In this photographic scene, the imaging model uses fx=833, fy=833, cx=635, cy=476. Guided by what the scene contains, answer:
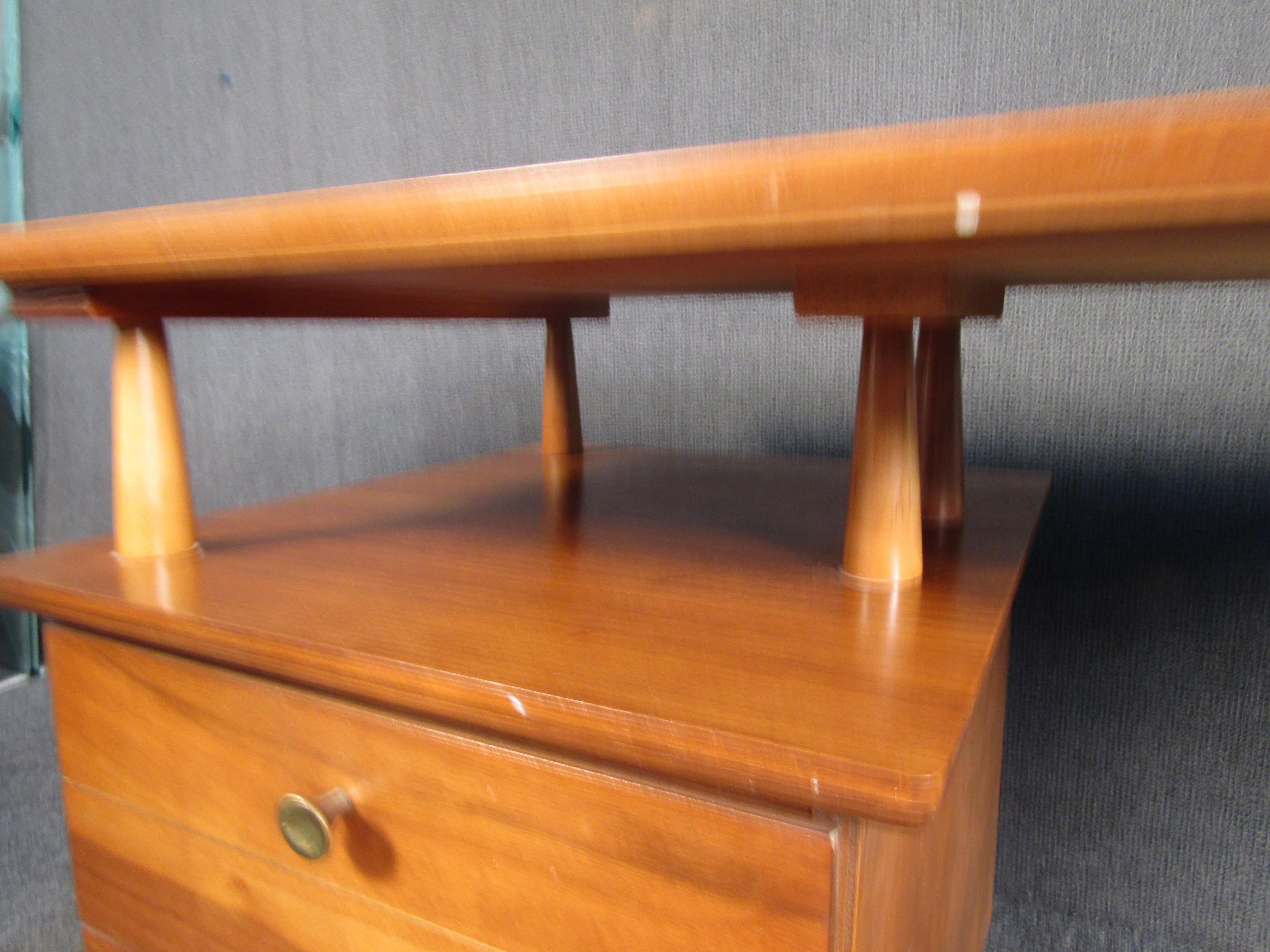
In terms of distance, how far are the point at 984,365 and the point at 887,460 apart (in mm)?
502

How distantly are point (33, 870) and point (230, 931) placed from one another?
1.99 ft

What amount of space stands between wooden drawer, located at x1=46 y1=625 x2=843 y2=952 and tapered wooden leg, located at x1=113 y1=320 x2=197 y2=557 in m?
0.07

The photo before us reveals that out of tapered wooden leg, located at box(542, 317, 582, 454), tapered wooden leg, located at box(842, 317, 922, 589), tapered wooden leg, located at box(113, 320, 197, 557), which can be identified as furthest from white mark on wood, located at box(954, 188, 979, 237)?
tapered wooden leg, located at box(542, 317, 582, 454)

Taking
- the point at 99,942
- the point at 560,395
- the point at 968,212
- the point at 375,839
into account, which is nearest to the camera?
the point at 968,212

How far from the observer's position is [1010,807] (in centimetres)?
84

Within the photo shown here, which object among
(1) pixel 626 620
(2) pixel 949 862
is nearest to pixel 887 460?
(1) pixel 626 620

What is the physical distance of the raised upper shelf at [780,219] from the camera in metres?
0.22

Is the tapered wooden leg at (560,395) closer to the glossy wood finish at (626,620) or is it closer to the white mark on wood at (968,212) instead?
the glossy wood finish at (626,620)

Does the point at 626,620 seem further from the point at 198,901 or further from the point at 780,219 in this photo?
the point at 198,901

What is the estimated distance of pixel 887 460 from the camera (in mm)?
397

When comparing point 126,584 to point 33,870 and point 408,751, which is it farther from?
point 33,870

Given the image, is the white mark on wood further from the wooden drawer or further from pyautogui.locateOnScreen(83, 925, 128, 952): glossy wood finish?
pyautogui.locateOnScreen(83, 925, 128, 952): glossy wood finish

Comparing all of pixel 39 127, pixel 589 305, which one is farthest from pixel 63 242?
pixel 39 127

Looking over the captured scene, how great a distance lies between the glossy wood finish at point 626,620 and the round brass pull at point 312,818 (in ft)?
0.19
